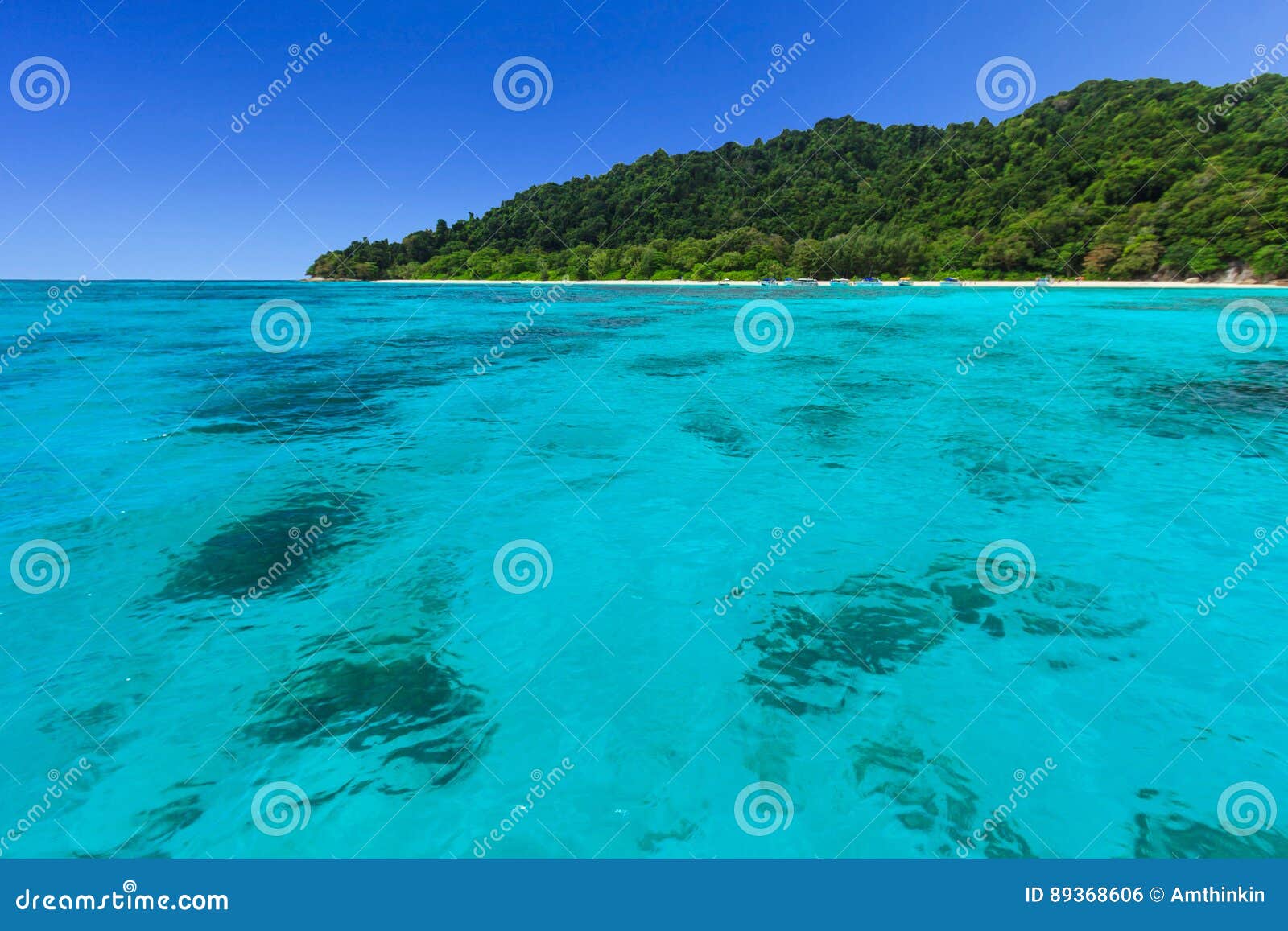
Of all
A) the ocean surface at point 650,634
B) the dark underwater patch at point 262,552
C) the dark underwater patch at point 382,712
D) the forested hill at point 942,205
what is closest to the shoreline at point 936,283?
the forested hill at point 942,205

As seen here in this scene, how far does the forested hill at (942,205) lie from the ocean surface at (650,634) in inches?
3134

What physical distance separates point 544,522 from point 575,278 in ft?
484

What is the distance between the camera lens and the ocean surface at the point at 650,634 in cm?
565

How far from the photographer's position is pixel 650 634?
28.2ft

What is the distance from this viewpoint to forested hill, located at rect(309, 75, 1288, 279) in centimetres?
7244

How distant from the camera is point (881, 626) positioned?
8.34 metres

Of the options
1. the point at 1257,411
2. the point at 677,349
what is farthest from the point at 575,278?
the point at 1257,411

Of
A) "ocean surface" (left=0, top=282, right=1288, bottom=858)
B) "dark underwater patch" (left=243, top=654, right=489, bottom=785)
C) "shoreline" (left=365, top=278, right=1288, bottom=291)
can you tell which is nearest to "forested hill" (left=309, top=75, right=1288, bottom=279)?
"shoreline" (left=365, top=278, right=1288, bottom=291)

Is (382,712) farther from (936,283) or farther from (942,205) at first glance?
(942,205)

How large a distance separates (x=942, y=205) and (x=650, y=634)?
463 feet

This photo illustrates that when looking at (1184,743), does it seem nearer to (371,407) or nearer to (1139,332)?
(371,407)

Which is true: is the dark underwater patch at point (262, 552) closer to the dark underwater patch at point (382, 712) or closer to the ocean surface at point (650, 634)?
the ocean surface at point (650, 634)

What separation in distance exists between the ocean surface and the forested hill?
3134 inches

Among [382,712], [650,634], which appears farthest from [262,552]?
[650,634]
